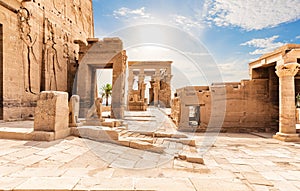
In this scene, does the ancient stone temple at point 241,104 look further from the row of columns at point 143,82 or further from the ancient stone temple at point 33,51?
the row of columns at point 143,82

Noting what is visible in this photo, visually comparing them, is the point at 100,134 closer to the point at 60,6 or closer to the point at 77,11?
the point at 60,6

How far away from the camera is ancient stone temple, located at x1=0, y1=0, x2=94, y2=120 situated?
8.48 m

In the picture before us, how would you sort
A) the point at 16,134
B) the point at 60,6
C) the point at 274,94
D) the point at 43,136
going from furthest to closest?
the point at 60,6, the point at 274,94, the point at 16,134, the point at 43,136

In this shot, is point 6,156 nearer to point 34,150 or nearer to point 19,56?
point 34,150

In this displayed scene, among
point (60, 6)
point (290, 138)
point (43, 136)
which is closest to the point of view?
point (43, 136)

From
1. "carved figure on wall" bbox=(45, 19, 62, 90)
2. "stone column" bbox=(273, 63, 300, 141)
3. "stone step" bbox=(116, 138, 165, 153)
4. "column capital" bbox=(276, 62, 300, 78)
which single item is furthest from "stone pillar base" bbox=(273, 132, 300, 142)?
"carved figure on wall" bbox=(45, 19, 62, 90)

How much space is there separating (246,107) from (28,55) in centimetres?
1302

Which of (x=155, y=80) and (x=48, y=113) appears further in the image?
(x=155, y=80)

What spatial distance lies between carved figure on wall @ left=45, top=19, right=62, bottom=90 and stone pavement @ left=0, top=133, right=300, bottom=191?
25.3 ft

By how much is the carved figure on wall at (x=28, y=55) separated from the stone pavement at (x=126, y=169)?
6.07 meters

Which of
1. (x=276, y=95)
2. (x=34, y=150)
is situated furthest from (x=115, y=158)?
(x=276, y=95)

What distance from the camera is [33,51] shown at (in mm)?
10227

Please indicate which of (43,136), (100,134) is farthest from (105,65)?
(43,136)

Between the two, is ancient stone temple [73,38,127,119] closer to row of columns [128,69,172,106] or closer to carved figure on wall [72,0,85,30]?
carved figure on wall [72,0,85,30]
